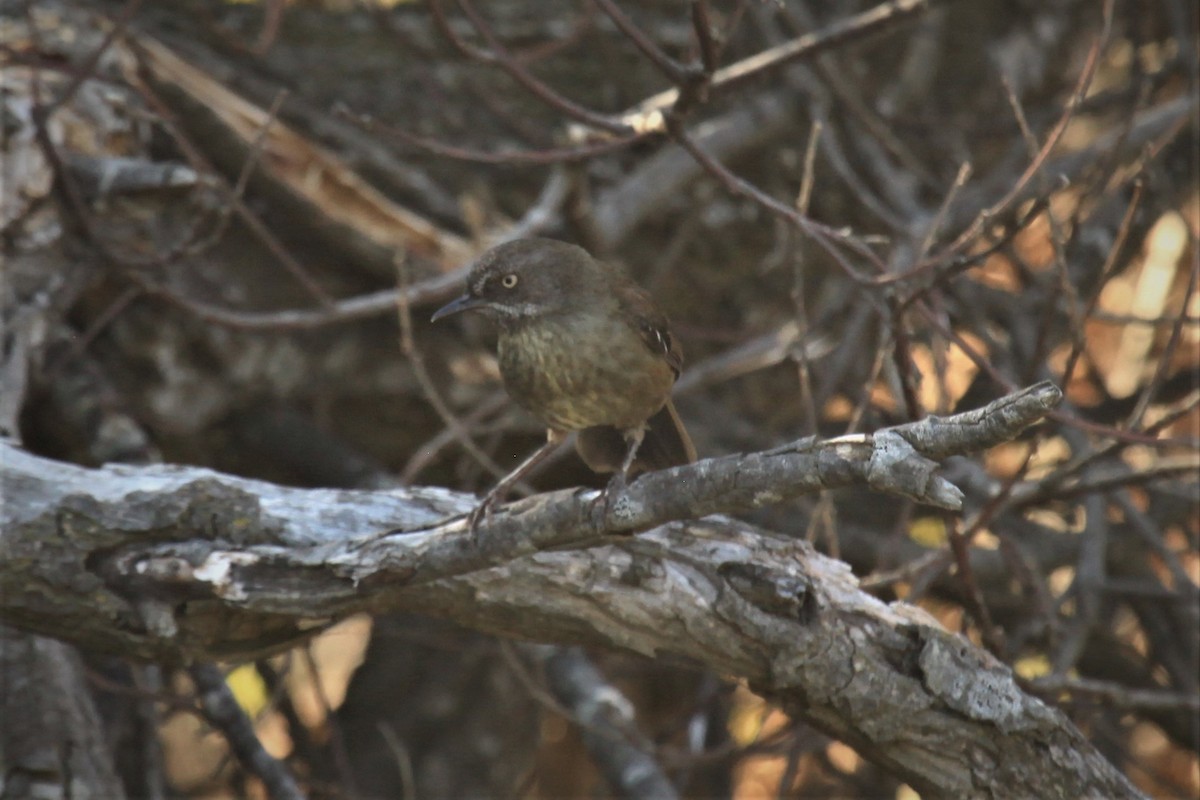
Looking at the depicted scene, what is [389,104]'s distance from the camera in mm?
6133

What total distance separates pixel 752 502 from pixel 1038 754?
1.07 meters

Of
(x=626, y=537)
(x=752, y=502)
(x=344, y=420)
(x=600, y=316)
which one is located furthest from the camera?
(x=344, y=420)

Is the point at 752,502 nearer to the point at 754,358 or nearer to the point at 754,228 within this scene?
the point at 754,358

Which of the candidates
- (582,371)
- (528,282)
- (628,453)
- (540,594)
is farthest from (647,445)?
(540,594)

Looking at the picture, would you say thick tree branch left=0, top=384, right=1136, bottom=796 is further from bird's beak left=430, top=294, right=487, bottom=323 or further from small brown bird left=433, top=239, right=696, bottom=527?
bird's beak left=430, top=294, right=487, bottom=323

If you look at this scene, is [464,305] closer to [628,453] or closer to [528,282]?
[528,282]

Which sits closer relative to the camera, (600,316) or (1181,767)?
(600,316)

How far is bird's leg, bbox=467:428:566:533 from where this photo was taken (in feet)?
10.7

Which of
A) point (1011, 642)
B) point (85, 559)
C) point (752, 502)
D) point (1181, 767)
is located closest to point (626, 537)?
point (752, 502)

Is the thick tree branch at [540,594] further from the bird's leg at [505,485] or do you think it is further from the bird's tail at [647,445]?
the bird's tail at [647,445]

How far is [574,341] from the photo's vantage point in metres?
4.08

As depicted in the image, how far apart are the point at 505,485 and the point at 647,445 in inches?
29.5

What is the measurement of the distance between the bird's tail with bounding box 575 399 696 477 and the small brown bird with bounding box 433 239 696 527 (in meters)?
0.01

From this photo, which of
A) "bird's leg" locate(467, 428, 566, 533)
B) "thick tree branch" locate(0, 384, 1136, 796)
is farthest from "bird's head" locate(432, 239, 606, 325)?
"thick tree branch" locate(0, 384, 1136, 796)
